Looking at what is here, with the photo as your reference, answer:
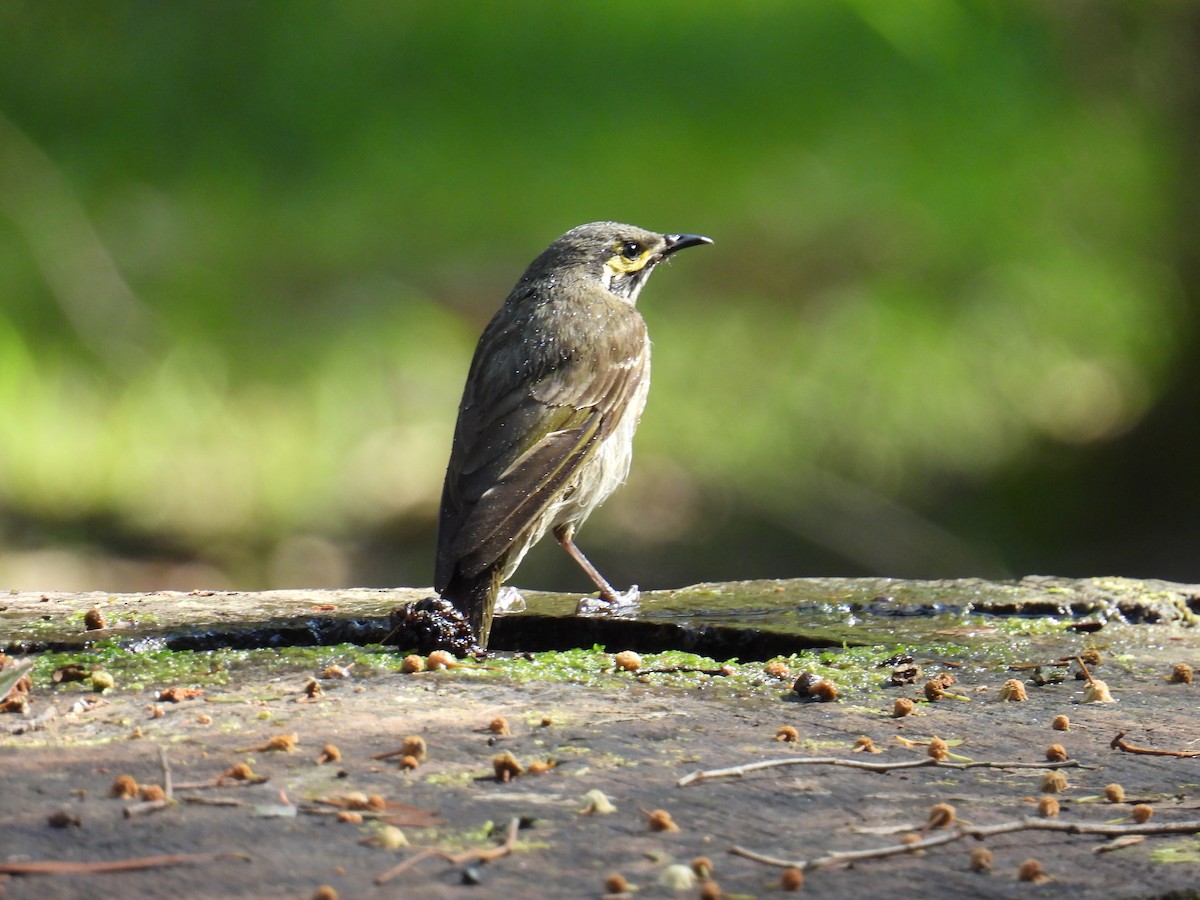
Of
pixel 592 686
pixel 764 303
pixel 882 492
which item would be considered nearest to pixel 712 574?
pixel 882 492

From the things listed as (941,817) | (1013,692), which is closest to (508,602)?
(1013,692)

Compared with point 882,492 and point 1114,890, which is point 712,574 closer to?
point 882,492

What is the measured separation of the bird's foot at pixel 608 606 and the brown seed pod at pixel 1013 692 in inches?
40.9

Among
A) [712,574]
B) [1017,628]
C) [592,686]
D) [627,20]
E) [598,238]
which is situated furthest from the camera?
[627,20]

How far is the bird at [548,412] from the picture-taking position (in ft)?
11.9

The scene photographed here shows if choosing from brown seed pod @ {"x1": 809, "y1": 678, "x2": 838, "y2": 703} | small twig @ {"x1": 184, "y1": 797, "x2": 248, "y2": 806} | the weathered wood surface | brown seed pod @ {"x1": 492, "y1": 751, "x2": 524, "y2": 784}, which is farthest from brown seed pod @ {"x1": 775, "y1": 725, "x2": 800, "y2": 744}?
small twig @ {"x1": 184, "y1": 797, "x2": 248, "y2": 806}

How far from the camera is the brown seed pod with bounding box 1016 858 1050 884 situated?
171cm

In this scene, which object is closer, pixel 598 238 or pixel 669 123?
pixel 598 238

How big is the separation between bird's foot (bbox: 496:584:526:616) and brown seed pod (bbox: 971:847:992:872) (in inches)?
78.2

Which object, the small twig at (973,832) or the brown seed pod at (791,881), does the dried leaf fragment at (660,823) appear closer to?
the small twig at (973,832)

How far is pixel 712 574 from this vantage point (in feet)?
22.3

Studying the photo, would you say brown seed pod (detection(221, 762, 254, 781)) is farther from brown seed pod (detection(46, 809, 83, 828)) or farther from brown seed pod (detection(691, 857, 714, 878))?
brown seed pod (detection(691, 857, 714, 878))

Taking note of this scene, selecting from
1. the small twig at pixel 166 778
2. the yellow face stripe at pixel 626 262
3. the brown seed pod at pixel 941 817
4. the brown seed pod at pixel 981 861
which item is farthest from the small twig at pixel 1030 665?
the yellow face stripe at pixel 626 262

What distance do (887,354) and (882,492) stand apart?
63 cm
